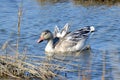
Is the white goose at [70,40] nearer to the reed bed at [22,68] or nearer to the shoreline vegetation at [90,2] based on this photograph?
the reed bed at [22,68]

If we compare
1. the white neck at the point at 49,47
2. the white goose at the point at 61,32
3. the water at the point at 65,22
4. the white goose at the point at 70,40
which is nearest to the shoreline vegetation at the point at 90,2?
the water at the point at 65,22

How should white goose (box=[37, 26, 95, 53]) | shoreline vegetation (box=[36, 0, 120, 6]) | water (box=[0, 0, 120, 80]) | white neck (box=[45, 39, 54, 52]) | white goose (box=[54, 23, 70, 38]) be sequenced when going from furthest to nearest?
1. shoreline vegetation (box=[36, 0, 120, 6])
2. white goose (box=[54, 23, 70, 38])
3. white goose (box=[37, 26, 95, 53])
4. white neck (box=[45, 39, 54, 52])
5. water (box=[0, 0, 120, 80])

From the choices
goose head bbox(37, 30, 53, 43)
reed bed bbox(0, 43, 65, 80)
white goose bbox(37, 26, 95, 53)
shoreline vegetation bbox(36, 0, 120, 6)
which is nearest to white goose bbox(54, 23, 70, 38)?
white goose bbox(37, 26, 95, 53)

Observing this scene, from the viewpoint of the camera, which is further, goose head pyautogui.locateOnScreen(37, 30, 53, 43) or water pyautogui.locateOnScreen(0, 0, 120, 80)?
goose head pyautogui.locateOnScreen(37, 30, 53, 43)

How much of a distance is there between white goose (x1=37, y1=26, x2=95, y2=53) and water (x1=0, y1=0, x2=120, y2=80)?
0.74ft

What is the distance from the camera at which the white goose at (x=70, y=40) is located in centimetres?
1263

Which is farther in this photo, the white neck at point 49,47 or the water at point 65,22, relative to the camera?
the white neck at point 49,47

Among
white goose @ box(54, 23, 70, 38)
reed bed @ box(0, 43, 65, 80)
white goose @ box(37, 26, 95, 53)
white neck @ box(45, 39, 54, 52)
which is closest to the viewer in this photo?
reed bed @ box(0, 43, 65, 80)

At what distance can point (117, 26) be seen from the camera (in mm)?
14383

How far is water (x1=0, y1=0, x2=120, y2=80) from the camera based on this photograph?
11.7 metres

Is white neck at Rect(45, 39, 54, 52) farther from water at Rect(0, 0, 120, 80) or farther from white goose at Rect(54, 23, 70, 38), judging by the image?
white goose at Rect(54, 23, 70, 38)

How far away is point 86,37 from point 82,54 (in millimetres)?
933

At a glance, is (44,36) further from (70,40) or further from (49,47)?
(70,40)

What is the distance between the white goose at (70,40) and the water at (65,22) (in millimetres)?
227
